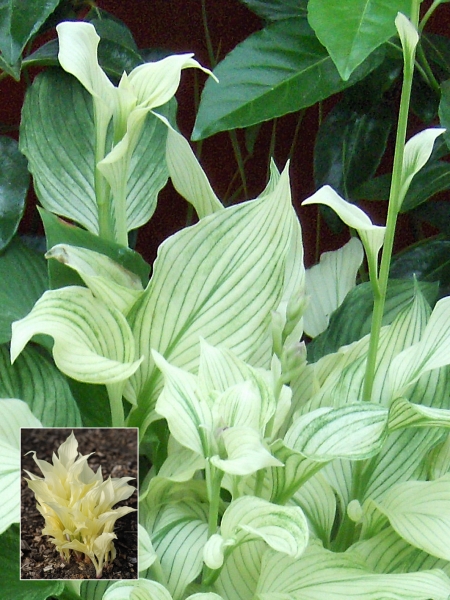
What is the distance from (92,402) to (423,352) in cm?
24

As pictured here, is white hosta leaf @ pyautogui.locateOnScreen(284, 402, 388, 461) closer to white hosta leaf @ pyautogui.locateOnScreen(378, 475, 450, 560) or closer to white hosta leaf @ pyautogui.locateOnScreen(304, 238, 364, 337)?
white hosta leaf @ pyautogui.locateOnScreen(378, 475, 450, 560)

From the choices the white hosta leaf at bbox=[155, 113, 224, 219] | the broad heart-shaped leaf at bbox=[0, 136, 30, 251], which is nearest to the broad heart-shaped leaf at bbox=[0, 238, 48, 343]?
the broad heart-shaped leaf at bbox=[0, 136, 30, 251]

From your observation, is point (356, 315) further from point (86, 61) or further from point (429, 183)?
point (86, 61)

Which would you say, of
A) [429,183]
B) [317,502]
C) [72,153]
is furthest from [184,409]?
[429,183]

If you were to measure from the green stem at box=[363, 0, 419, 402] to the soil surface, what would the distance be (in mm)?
154

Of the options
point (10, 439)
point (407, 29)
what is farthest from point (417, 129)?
point (10, 439)

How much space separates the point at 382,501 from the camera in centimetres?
45

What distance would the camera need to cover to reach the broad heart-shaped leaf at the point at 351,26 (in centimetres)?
42

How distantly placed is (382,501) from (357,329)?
0.15 meters

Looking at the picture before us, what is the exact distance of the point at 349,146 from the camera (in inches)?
27.3

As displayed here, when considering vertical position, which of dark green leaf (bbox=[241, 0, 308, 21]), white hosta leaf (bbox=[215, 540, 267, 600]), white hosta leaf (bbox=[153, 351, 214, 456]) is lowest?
white hosta leaf (bbox=[215, 540, 267, 600])

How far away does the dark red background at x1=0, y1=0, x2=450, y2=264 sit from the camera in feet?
2.59

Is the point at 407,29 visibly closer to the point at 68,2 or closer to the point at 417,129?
the point at 68,2

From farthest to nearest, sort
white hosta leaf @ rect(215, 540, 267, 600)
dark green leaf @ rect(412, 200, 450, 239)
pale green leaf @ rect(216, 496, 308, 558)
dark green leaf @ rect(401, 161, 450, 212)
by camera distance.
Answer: dark green leaf @ rect(412, 200, 450, 239) → dark green leaf @ rect(401, 161, 450, 212) → white hosta leaf @ rect(215, 540, 267, 600) → pale green leaf @ rect(216, 496, 308, 558)
